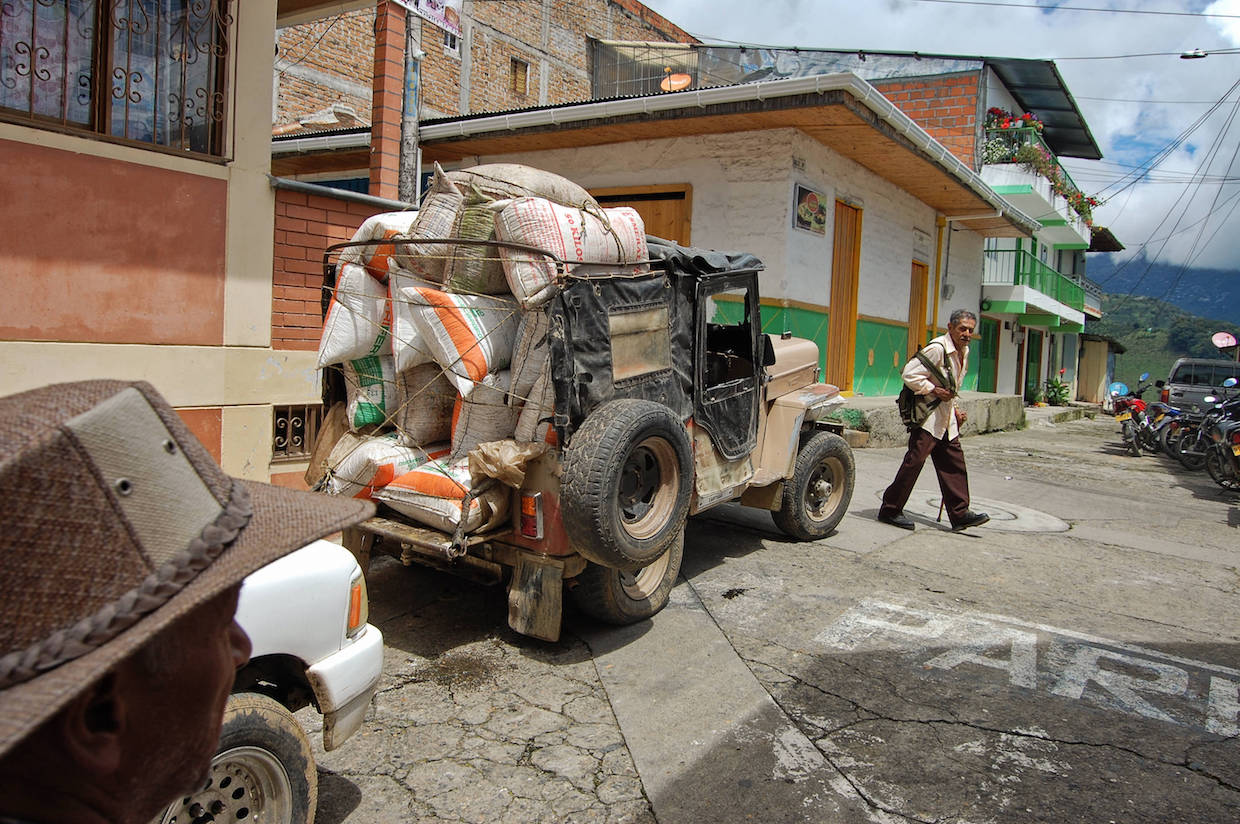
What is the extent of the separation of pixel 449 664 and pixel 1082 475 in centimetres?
1073

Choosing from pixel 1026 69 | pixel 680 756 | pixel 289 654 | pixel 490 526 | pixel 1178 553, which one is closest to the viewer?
pixel 289 654

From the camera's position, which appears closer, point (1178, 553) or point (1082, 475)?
point (1178, 553)

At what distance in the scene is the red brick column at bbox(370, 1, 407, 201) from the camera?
8.20 metres

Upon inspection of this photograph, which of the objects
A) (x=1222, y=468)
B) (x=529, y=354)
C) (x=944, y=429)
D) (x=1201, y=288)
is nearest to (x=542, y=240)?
(x=529, y=354)

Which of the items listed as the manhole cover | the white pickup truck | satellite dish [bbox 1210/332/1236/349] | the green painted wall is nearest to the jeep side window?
the manhole cover

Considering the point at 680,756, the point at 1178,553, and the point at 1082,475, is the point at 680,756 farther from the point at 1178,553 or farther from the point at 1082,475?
the point at 1082,475

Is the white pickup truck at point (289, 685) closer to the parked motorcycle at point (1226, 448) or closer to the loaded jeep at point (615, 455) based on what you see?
the loaded jeep at point (615, 455)

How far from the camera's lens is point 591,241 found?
4227 millimetres

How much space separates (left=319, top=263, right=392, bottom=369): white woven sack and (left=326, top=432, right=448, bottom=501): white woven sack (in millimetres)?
507

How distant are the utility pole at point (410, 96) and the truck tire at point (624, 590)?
230 inches

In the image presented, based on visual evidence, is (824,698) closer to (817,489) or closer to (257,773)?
(257,773)

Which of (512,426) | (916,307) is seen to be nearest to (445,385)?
(512,426)

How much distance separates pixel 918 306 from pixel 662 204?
23.2ft

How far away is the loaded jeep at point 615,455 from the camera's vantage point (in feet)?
12.7
